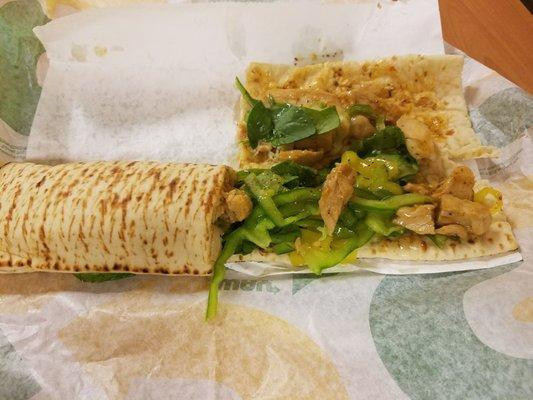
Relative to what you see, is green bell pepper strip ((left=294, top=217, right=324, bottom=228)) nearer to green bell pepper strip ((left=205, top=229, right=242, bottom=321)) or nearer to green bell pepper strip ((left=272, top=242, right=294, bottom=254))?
green bell pepper strip ((left=272, top=242, right=294, bottom=254))

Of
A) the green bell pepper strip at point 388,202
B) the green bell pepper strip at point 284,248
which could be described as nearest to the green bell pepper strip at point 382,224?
the green bell pepper strip at point 388,202

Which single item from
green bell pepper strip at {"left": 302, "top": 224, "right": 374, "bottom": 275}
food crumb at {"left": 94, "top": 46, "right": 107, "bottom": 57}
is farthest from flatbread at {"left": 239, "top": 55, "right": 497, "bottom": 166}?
food crumb at {"left": 94, "top": 46, "right": 107, "bottom": 57}

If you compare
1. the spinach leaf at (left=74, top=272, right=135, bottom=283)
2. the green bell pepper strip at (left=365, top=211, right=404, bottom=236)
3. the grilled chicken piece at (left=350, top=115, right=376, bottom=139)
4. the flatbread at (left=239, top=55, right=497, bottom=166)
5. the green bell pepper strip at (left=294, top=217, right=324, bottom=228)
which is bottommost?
the spinach leaf at (left=74, top=272, right=135, bottom=283)

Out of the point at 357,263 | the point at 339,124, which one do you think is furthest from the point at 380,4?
the point at 357,263

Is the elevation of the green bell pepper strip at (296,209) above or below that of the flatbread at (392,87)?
below

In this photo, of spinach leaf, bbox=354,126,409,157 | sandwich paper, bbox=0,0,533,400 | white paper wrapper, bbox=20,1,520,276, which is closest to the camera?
sandwich paper, bbox=0,0,533,400

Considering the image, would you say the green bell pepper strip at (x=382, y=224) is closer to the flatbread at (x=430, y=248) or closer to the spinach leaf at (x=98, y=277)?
the flatbread at (x=430, y=248)

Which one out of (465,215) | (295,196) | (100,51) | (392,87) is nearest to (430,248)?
(465,215)
